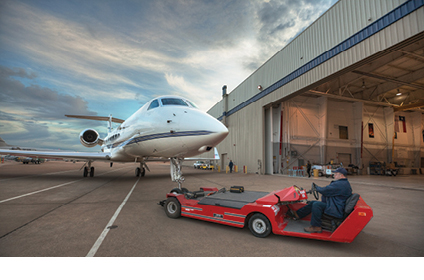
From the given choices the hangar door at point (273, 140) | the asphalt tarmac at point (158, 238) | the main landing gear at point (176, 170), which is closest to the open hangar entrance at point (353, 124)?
the hangar door at point (273, 140)

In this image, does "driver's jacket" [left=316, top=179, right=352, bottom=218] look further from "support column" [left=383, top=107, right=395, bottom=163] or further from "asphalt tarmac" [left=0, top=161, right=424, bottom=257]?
"support column" [left=383, top=107, right=395, bottom=163]

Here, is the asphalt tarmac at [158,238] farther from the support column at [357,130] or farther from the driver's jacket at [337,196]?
the support column at [357,130]

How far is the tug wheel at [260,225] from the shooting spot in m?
3.39

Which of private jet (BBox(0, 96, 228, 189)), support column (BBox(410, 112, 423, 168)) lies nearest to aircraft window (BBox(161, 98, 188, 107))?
private jet (BBox(0, 96, 228, 189))

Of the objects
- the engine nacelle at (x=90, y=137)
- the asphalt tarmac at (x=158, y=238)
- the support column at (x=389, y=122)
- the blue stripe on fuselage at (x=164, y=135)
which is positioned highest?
the support column at (x=389, y=122)

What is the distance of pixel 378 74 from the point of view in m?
18.3

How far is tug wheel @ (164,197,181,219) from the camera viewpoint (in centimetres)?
451

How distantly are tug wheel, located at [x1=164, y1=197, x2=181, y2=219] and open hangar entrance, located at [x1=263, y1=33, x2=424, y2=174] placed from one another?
15930 mm

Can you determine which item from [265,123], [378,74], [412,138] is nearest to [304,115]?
[265,123]

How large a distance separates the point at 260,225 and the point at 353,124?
26.6m

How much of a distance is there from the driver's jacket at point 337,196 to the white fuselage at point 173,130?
11.3 ft

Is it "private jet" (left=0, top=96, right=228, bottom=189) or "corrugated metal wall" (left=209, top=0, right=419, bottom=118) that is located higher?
"corrugated metal wall" (left=209, top=0, right=419, bottom=118)

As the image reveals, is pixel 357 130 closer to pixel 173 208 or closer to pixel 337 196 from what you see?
pixel 337 196
